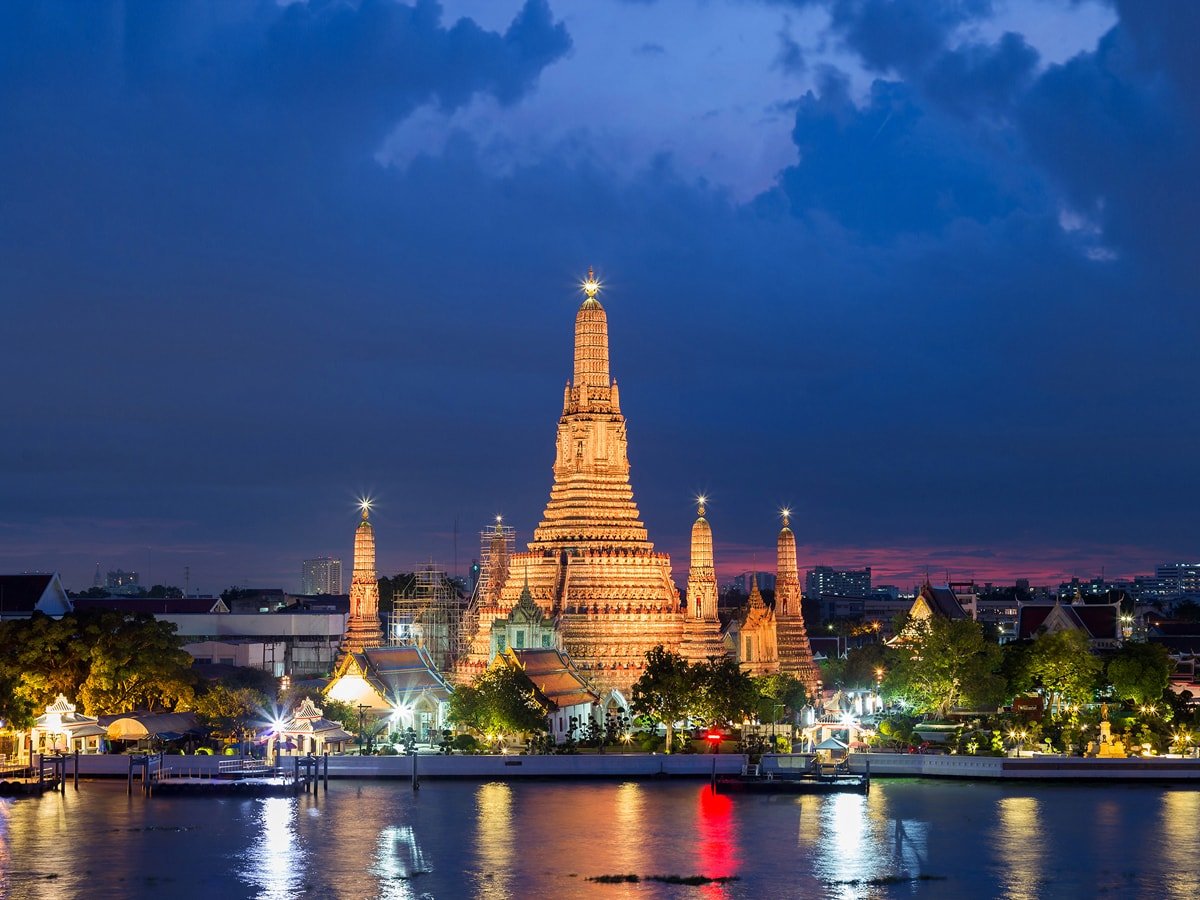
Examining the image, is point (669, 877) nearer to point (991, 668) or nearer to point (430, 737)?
point (430, 737)

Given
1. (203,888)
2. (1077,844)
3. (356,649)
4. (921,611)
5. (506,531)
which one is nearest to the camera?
(203,888)

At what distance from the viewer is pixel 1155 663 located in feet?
297

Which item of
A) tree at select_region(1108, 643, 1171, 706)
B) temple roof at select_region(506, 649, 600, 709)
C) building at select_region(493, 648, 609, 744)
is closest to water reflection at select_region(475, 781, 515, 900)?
building at select_region(493, 648, 609, 744)

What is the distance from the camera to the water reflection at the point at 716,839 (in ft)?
185

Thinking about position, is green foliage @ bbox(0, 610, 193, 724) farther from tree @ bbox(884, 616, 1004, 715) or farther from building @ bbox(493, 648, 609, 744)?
tree @ bbox(884, 616, 1004, 715)

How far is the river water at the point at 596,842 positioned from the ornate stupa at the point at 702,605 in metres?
15.8

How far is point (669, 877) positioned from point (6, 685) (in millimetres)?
37577

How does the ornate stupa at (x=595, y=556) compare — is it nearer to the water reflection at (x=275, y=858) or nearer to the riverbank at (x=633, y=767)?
the riverbank at (x=633, y=767)

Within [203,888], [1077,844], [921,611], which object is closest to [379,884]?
[203,888]

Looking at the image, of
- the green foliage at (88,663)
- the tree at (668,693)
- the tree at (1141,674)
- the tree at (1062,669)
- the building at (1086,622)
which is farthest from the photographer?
the building at (1086,622)

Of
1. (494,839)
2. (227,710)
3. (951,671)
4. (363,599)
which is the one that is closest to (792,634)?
(951,671)

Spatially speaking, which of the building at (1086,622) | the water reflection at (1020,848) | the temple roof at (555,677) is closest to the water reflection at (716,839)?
the water reflection at (1020,848)

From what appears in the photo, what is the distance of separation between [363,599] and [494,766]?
25.5 meters

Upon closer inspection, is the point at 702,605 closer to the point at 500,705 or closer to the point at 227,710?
the point at 500,705
